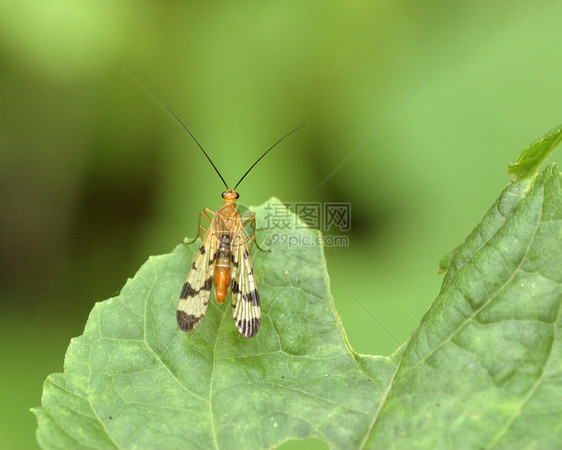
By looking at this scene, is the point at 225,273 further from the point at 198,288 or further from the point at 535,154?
the point at 535,154

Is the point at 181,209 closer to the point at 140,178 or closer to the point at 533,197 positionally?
the point at 140,178

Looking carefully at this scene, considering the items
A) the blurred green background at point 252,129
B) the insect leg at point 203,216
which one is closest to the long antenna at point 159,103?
the blurred green background at point 252,129

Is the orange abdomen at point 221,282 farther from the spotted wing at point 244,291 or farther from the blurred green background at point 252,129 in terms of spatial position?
the blurred green background at point 252,129

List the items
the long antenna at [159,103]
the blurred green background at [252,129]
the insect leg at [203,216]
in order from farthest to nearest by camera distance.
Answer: the long antenna at [159,103]
the blurred green background at [252,129]
the insect leg at [203,216]

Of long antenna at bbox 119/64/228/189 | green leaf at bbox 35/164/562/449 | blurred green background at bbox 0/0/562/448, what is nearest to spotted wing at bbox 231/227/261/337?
green leaf at bbox 35/164/562/449

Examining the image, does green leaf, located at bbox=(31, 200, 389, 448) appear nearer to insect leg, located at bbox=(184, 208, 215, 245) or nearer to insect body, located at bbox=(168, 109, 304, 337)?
insect body, located at bbox=(168, 109, 304, 337)

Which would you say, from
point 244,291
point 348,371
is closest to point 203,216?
point 244,291

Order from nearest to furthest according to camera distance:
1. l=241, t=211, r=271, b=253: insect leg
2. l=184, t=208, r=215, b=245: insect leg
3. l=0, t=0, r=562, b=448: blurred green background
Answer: l=241, t=211, r=271, b=253: insect leg
l=184, t=208, r=215, b=245: insect leg
l=0, t=0, r=562, b=448: blurred green background
